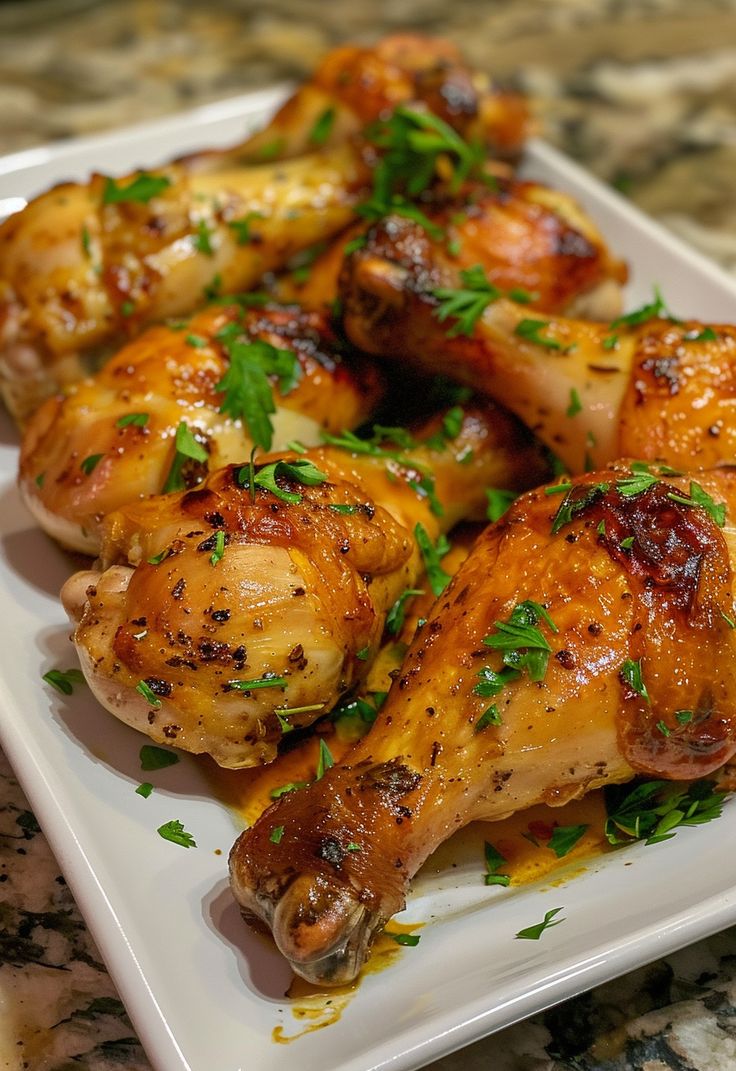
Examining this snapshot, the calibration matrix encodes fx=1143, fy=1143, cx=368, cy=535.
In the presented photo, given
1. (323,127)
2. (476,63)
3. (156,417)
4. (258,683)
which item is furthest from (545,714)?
(476,63)

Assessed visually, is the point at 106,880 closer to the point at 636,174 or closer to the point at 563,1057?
the point at 563,1057

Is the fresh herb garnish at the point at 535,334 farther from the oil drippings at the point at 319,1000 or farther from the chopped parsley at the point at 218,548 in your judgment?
the oil drippings at the point at 319,1000

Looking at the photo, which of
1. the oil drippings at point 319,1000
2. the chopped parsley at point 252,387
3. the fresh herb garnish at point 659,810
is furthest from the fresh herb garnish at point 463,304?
the oil drippings at point 319,1000

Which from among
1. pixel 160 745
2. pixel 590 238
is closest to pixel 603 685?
pixel 160 745

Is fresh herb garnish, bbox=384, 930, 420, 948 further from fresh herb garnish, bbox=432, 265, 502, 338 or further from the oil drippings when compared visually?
fresh herb garnish, bbox=432, 265, 502, 338

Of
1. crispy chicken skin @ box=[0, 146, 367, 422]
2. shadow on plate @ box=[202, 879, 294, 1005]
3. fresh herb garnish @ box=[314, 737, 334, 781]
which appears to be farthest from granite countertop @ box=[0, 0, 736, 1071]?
crispy chicken skin @ box=[0, 146, 367, 422]
